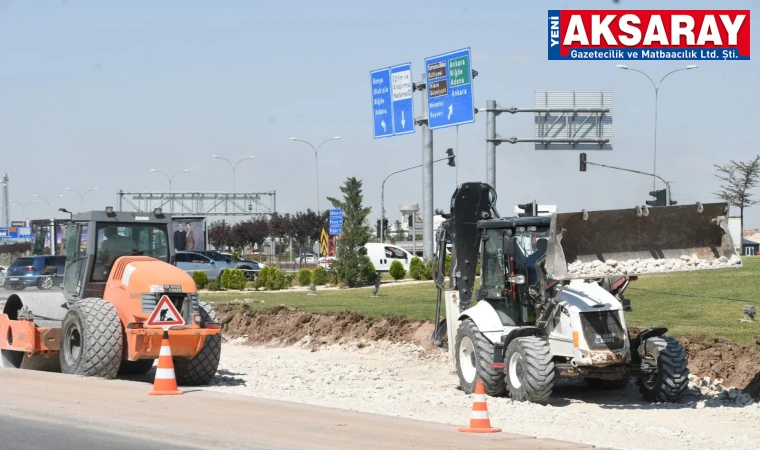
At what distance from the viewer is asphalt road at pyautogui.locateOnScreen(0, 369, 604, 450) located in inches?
416

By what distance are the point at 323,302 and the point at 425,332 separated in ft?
30.2

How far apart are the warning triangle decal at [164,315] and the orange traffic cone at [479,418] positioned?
16.8ft

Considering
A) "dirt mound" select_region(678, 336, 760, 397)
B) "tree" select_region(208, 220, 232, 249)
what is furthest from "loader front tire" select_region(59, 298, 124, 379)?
"tree" select_region(208, 220, 232, 249)

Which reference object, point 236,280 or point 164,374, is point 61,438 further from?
point 236,280

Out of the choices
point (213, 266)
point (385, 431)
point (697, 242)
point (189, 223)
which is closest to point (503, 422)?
point (385, 431)

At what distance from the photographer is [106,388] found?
47.4ft

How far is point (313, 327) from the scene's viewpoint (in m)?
24.9

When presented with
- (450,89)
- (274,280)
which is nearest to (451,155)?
(450,89)

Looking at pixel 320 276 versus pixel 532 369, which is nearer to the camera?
pixel 532 369

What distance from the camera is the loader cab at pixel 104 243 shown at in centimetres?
1608

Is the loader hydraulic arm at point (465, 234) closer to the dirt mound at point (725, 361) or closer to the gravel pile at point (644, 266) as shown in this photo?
the gravel pile at point (644, 266)

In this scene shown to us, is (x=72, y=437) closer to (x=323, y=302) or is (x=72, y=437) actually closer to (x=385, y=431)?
(x=385, y=431)

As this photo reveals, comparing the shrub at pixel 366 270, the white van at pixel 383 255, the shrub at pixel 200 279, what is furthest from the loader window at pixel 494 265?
the white van at pixel 383 255

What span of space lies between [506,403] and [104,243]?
22.5 ft
